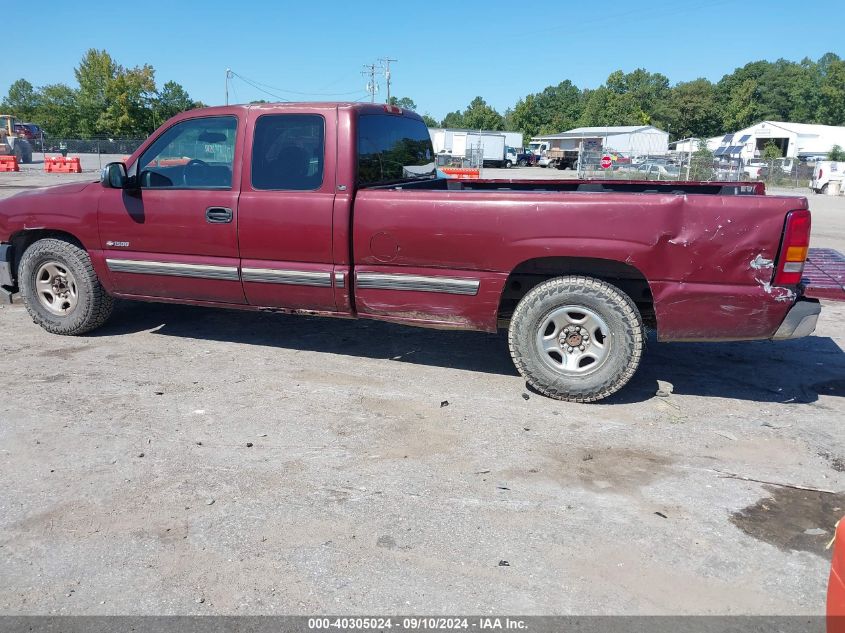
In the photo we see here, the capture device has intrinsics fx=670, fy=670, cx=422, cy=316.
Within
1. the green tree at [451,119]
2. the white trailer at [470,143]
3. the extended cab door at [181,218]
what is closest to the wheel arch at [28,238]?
→ the extended cab door at [181,218]

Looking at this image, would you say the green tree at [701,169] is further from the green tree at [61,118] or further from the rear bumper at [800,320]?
the green tree at [61,118]

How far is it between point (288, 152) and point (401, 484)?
2.82m

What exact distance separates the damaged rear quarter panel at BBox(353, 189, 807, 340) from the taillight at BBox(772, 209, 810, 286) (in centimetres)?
5

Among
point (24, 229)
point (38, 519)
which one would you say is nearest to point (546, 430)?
point (38, 519)

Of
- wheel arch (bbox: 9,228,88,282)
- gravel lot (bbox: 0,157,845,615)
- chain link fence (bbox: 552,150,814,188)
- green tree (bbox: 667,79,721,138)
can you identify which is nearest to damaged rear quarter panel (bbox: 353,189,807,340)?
gravel lot (bbox: 0,157,845,615)

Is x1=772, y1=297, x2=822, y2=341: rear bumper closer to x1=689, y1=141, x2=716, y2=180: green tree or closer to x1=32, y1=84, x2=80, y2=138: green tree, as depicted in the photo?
x1=689, y1=141, x2=716, y2=180: green tree

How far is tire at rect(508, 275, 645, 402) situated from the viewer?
4.50 metres

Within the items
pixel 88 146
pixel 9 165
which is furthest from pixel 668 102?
pixel 9 165

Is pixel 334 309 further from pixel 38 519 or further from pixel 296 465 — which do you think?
pixel 38 519

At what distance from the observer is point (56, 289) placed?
241 inches

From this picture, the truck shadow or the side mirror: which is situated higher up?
the side mirror

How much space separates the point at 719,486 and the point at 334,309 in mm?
2926

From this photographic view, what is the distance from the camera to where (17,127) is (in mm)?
50031

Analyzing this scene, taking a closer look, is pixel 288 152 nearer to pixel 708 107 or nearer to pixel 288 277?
pixel 288 277
